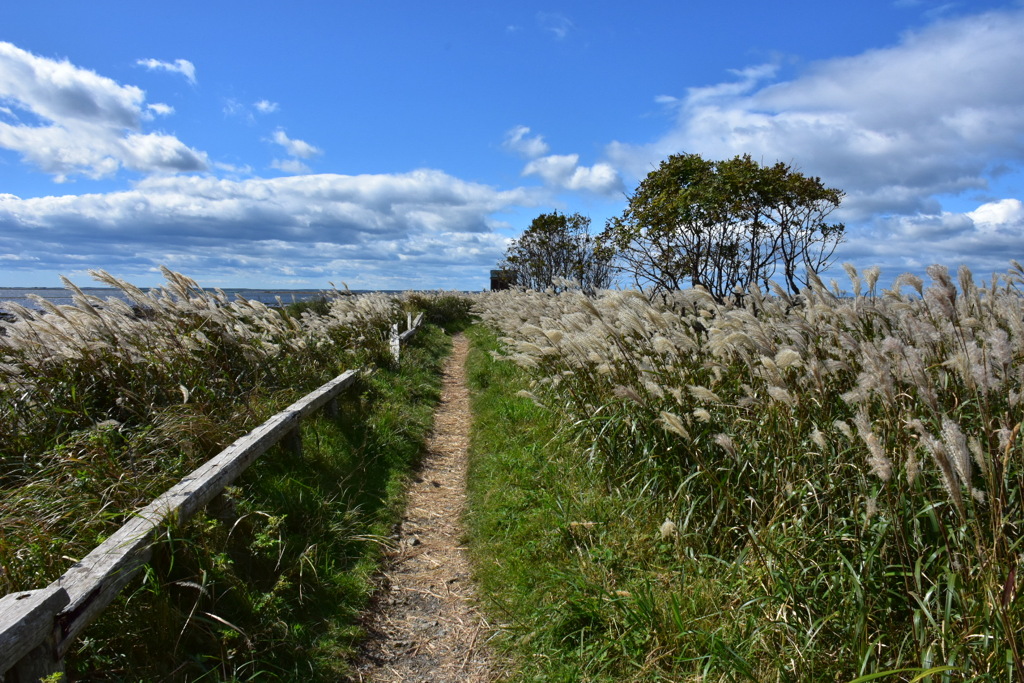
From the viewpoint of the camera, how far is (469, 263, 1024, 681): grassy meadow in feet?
8.07

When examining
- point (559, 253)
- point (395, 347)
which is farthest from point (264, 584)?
point (559, 253)

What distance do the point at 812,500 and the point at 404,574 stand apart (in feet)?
9.78

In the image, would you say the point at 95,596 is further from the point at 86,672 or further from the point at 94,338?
the point at 94,338

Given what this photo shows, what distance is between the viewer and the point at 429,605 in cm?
432

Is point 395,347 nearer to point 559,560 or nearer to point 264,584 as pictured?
point 264,584

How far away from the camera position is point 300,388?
7645 mm

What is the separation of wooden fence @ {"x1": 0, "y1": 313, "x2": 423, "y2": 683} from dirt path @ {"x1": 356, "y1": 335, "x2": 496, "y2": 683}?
1.40 metres

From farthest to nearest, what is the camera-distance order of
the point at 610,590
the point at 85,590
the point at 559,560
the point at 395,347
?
the point at 395,347 → the point at 559,560 → the point at 610,590 → the point at 85,590

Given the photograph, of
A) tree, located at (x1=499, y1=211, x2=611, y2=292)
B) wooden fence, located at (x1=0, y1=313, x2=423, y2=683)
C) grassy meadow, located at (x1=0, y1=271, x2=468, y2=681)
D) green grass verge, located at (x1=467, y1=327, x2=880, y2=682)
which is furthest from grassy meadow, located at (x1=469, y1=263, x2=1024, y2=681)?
tree, located at (x1=499, y1=211, x2=611, y2=292)

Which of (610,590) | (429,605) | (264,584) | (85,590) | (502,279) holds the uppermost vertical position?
(502,279)

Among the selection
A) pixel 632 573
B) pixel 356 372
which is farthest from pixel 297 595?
pixel 356 372

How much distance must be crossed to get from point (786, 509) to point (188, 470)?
4253 millimetres

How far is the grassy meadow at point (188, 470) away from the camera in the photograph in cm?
324

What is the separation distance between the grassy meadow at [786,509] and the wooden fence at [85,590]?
81.1 inches
